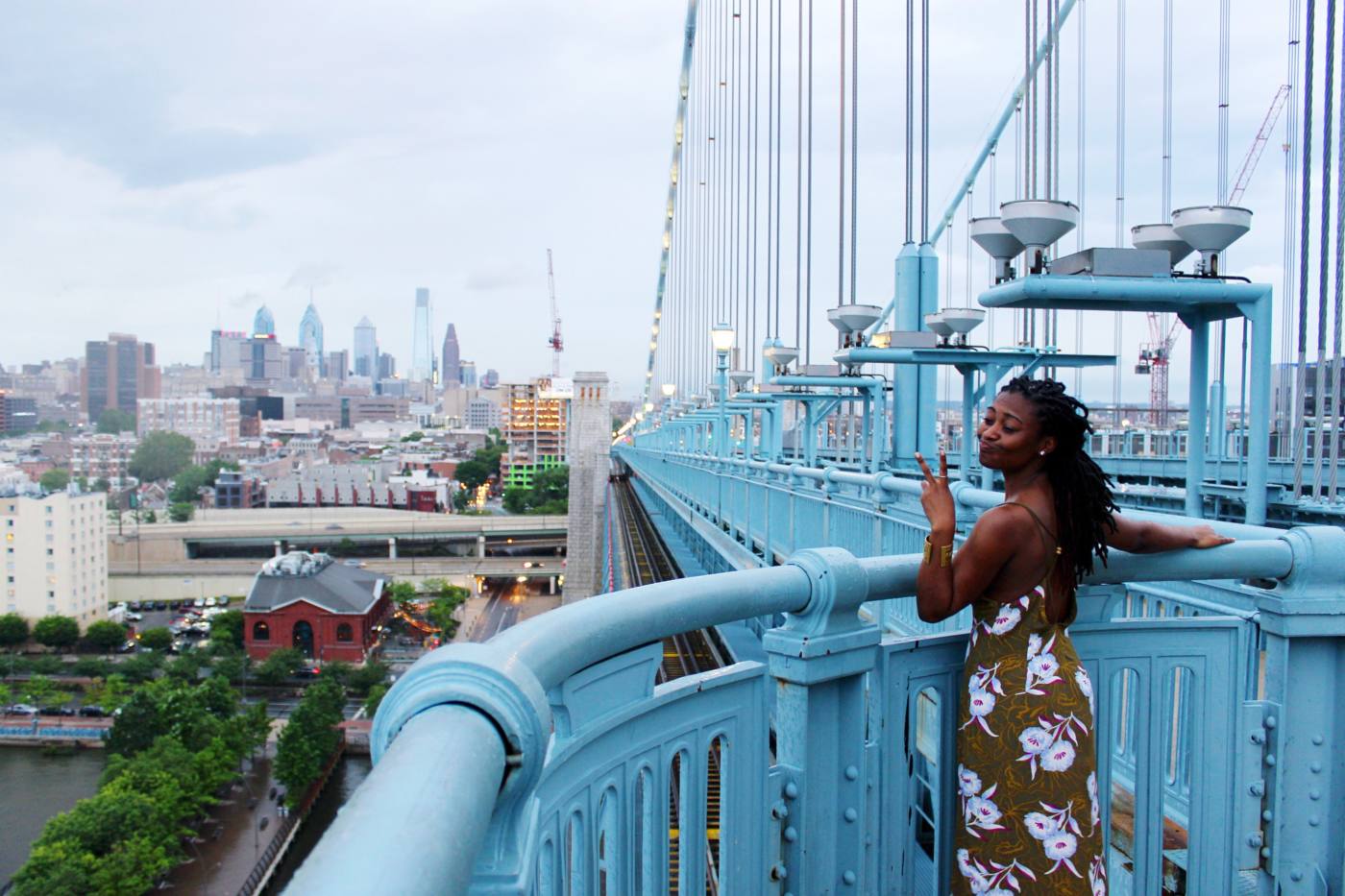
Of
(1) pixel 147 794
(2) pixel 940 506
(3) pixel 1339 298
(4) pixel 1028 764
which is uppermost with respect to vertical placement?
(3) pixel 1339 298

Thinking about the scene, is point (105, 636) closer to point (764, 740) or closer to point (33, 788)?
point (33, 788)

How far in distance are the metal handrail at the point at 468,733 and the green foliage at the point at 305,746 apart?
36.4 metres

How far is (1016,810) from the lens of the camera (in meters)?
2.04

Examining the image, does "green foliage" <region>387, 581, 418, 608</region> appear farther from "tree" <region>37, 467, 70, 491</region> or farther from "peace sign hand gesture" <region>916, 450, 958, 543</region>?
"tree" <region>37, 467, 70, 491</region>

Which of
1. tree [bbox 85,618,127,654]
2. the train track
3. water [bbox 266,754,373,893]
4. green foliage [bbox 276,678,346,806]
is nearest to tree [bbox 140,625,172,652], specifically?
tree [bbox 85,618,127,654]

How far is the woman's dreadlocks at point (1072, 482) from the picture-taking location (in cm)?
211

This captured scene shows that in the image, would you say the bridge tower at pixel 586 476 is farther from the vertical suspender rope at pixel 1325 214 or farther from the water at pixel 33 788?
the vertical suspender rope at pixel 1325 214

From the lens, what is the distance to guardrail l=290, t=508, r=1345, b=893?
1001mm

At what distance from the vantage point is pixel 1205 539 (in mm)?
2355

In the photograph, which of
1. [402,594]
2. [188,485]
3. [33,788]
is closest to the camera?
[33,788]

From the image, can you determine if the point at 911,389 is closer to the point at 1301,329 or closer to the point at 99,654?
the point at 1301,329

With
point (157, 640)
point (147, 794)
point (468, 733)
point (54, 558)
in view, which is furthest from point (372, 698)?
point (468, 733)

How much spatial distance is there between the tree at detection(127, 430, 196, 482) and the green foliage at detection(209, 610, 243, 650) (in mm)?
105077

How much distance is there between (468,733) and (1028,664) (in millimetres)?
1365
